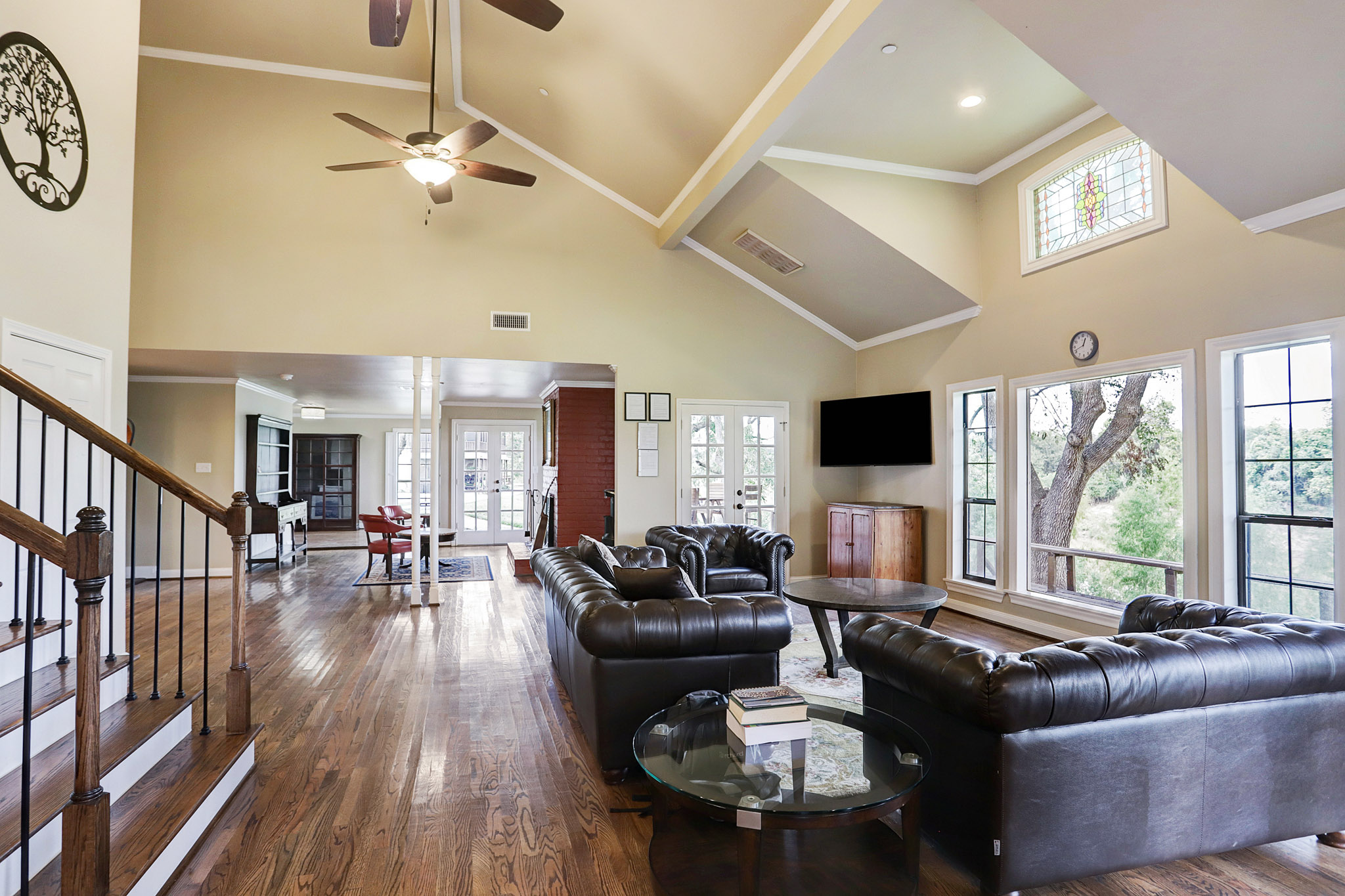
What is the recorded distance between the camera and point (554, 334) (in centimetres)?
687

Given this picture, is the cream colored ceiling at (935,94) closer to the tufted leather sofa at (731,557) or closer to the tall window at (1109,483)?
the tall window at (1109,483)

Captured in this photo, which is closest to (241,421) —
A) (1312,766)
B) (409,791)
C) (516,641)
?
(516,641)

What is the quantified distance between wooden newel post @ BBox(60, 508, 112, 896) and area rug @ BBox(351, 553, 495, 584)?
6.03 metres

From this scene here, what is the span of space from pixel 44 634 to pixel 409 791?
1.55m

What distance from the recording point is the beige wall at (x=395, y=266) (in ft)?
20.1

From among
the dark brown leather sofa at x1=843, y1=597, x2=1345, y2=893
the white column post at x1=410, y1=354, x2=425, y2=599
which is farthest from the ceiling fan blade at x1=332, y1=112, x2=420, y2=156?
the dark brown leather sofa at x1=843, y1=597, x2=1345, y2=893

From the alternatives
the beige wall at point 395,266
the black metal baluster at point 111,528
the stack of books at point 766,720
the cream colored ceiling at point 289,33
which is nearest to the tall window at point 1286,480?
the stack of books at point 766,720

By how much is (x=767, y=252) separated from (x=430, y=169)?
3.32 m

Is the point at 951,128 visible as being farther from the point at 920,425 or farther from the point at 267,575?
the point at 267,575

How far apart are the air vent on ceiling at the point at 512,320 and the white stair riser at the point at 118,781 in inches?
173

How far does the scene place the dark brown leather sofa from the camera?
1979 millimetres

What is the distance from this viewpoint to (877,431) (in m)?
7.09

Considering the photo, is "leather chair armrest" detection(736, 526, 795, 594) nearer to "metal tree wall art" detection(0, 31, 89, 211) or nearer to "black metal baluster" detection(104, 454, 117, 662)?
"black metal baluster" detection(104, 454, 117, 662)

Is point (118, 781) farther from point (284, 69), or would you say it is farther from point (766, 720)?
point (284, 69)
